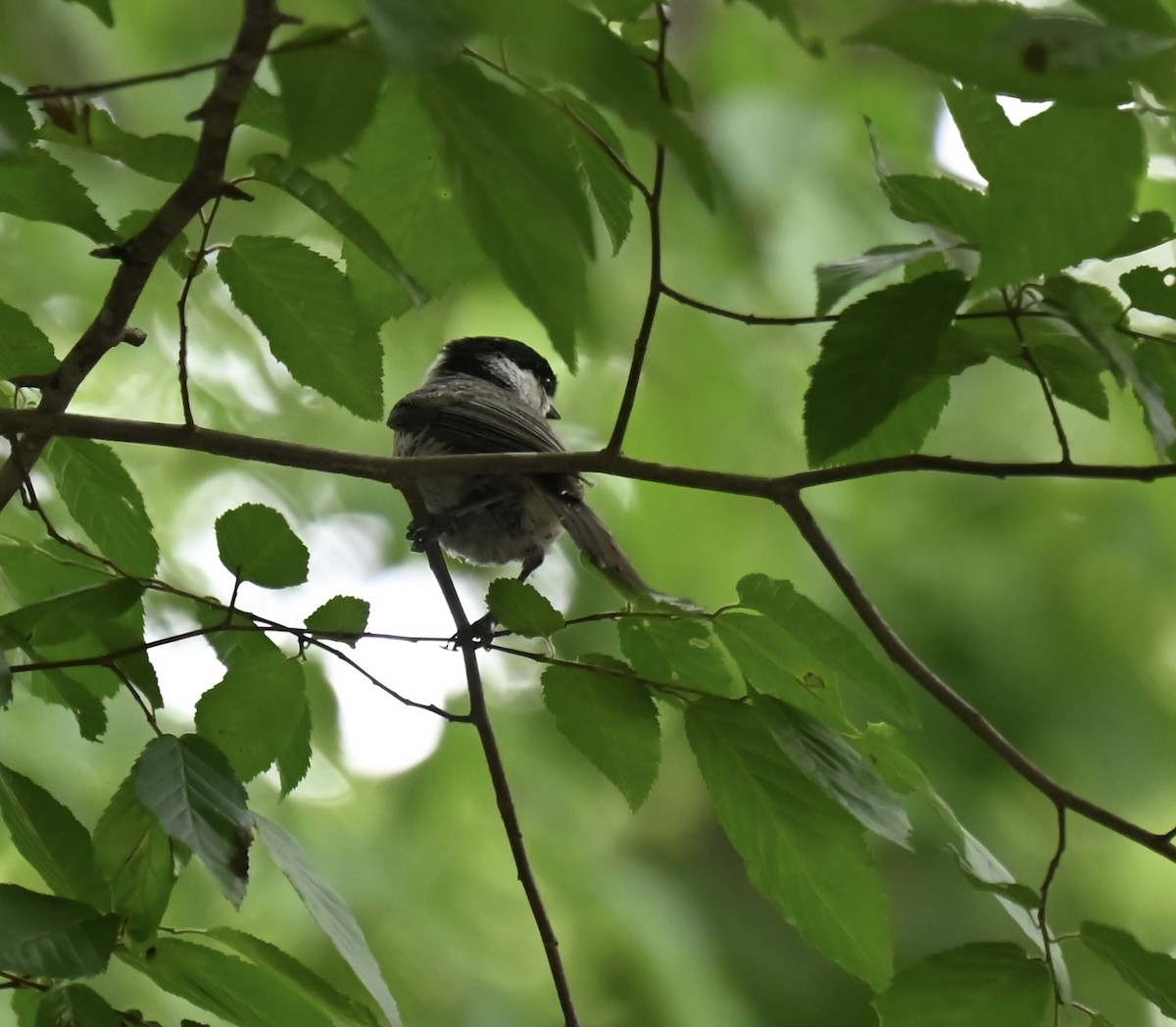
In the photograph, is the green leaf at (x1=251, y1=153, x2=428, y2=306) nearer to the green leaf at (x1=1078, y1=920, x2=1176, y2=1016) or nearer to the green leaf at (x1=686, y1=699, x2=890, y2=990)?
the green leaf at (x1=686, y1=699, x2=890, y2=990)

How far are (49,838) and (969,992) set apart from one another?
86 centimetres

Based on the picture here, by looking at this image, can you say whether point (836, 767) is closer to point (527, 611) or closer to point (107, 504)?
point (527, 611)

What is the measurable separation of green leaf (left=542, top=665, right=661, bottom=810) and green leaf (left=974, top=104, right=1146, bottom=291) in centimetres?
64

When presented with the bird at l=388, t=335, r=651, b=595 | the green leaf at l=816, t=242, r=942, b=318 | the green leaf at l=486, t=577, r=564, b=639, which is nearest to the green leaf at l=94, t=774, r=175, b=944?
the green leaf at l=486, t=577, r=564, b=639

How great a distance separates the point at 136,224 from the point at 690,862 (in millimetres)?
3226

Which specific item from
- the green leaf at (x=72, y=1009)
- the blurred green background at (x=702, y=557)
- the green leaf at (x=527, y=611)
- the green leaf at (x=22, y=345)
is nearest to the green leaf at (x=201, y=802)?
the green leaf at (x=72, y=1009)

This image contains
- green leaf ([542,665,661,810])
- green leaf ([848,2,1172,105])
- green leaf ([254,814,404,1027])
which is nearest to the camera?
green leaf ([848,2,1172,105])

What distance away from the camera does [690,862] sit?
4074 mm

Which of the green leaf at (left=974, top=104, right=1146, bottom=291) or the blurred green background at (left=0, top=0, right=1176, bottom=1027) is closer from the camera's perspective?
the green leaf at (left=974, top=104, right=1146, bottom=291)

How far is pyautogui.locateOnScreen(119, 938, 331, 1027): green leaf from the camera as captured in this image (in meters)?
1.16

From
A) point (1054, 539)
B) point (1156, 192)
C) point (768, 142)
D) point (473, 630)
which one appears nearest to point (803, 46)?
point (473, 630)

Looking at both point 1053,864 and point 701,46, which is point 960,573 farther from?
point 1053,864

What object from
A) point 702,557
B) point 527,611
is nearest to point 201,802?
point 527,611

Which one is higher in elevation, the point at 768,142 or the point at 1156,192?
the point at 768,142
